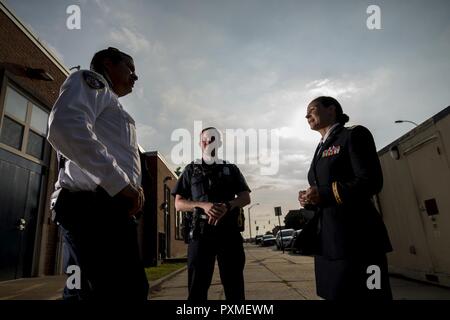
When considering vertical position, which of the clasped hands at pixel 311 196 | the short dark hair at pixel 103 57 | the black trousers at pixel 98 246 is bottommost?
the black trousers at pixel 98 246

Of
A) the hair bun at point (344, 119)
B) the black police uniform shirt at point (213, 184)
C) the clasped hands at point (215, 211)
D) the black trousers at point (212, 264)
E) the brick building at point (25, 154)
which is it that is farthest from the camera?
the brick building at point (25, 154)

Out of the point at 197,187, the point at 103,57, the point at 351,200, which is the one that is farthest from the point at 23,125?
the point at 351,200

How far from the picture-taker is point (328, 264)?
1.78 m

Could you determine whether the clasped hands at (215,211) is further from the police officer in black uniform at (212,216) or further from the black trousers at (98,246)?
the black trousers at (98,246)

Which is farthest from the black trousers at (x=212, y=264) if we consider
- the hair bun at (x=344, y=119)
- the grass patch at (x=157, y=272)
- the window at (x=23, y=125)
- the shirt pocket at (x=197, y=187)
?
the window at (x=23, y=125)

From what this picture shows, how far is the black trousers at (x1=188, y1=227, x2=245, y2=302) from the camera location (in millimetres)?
2545

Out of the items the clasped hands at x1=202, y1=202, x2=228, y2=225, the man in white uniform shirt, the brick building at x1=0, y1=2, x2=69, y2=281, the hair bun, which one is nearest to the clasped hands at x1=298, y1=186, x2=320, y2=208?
the hair bun

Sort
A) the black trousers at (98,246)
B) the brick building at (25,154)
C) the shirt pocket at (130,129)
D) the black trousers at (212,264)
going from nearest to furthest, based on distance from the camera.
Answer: the black trousers at (98,246), the shirt pocket at (130,129), the black trousers at (212,264), the brick building at (25,154)

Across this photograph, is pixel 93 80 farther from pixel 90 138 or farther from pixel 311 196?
pixel 311 196

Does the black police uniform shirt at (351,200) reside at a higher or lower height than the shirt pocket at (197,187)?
lower

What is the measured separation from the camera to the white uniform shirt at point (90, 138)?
145cm

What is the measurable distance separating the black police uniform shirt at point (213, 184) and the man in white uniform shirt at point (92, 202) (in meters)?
1.33

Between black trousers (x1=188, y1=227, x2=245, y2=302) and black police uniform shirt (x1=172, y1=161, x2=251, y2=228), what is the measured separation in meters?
0.21
